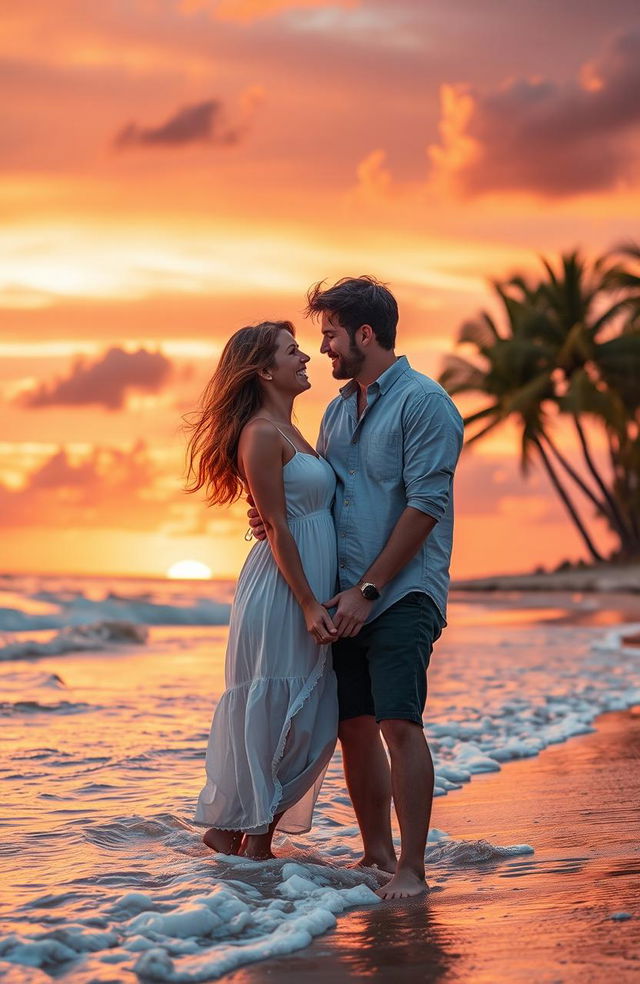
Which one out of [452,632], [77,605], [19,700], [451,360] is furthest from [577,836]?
[451,360]

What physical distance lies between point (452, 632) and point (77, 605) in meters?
7.41

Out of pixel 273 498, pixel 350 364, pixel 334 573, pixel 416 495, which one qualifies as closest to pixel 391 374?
pixel 350 364

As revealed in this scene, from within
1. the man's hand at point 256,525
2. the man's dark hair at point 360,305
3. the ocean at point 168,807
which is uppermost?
the man's dark hair at point 360,305

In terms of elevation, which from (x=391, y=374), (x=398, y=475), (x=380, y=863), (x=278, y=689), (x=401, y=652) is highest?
(x=391, y=374)

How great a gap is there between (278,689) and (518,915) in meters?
1.10

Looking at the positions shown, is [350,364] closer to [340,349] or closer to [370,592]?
[340,349]

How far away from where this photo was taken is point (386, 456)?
12.8ft

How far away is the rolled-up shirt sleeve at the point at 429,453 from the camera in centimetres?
381

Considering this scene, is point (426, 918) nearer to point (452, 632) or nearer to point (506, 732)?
point (506, 732)

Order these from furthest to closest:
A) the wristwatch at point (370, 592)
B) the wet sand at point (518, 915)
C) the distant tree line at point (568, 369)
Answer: the distant tree line at point (568, 369) → the wristwatch at point (370, 592) → the wet sand at point (518, 915)

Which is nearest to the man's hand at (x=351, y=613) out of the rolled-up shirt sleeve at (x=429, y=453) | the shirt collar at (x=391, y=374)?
the rolled-up shirt sleeve at (x=429, y=453)

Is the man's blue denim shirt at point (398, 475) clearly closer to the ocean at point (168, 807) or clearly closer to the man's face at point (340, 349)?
the man's face at point (340, 349)

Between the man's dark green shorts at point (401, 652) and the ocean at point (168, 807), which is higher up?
the man's dark green shorts at point (401, 652)

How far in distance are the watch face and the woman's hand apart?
0.46 feet
